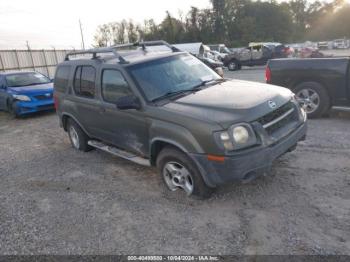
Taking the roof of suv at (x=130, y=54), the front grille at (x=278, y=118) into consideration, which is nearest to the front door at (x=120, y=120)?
the roof of suv at (x=130, y=54)

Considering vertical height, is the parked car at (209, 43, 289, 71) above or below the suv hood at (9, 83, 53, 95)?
below

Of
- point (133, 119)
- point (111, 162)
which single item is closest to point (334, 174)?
point (133, 119)

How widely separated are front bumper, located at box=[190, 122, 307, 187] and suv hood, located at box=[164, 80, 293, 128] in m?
0.38

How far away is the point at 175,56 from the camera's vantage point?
506 cm

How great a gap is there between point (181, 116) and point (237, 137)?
71 centimetres

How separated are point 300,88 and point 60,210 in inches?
219

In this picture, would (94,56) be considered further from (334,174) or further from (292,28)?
(292,28)

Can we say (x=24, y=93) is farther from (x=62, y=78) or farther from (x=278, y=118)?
(x=278, y=118)

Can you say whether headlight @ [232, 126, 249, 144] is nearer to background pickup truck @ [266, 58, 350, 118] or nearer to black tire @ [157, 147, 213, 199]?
black tire @ [157, 147, 213, 199]

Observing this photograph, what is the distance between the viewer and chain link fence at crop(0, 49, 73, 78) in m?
19.8

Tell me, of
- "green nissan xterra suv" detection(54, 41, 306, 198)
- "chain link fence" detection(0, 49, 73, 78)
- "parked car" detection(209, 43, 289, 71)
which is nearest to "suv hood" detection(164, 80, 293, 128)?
"green nissan xterra suv" detection(54, 41, 306, 198)

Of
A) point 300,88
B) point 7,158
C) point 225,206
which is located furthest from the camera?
point 300,88

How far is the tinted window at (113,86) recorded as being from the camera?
14.9 ft

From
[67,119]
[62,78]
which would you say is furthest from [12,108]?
[62,78]
